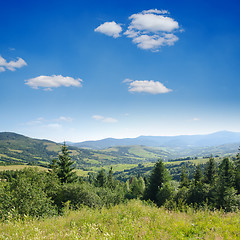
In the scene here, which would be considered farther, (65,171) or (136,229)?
(65,171)

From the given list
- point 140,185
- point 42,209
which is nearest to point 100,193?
point 42,209

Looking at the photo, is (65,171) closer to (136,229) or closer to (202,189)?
(202,189)

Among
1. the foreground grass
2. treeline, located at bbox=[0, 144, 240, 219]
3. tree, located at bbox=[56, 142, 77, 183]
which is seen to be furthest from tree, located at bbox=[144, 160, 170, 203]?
the foreground grass

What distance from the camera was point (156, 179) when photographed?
32.8 m

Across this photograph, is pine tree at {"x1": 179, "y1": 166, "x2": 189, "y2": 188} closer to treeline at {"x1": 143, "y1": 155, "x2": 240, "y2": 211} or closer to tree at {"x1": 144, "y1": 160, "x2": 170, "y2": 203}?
treeline at {"x1": 143, "y1": 155, "x2": 240, "y2": 211}

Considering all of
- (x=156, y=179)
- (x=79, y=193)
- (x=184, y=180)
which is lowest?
(x=184, y=180)

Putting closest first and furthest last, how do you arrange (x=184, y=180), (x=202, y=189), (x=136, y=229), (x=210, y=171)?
(x=136, y=229) → (x=202, y=189) → (x=210, y=171) → (x=184, y=180)

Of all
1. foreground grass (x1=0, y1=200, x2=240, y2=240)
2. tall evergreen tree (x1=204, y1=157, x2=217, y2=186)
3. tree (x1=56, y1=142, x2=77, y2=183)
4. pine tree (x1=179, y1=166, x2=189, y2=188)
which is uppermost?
foreground grass (x1=0, y1=200, x2=240, y2=240)

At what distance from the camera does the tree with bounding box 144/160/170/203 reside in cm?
3209

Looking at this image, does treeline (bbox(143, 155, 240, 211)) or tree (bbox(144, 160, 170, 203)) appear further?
tree (bbox(144, 160, 170, 203))

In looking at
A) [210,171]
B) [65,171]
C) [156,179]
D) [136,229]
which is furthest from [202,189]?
[65,171]

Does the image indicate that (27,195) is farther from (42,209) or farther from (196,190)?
(196,190)

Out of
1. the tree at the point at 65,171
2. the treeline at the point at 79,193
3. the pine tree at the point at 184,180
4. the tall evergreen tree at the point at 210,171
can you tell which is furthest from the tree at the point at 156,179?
the tall evergreen tree at the point at 210,171

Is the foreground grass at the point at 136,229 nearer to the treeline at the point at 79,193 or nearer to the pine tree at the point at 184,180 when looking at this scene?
the treeline at the point at 79,193
